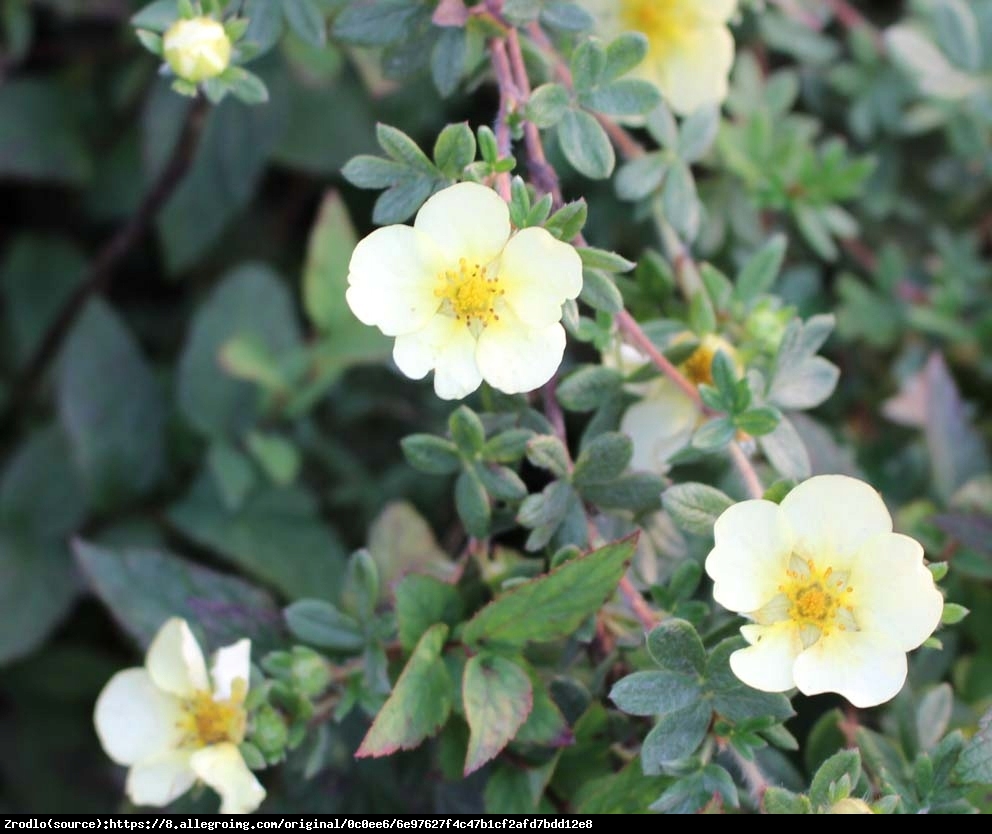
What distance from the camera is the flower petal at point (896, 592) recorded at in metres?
1.05

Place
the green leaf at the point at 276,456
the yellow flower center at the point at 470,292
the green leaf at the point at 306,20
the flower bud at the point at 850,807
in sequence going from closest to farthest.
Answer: the flower bud at the point at 850,807, the yellow flower center at the point at 470,292, the green leaf at the point at 306,20, the green leaf at the point at 276,456

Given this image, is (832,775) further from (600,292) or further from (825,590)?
(600,292)

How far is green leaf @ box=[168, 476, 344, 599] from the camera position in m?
1.76

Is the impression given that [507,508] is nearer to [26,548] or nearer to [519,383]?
[519,383]

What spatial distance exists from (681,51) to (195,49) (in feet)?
2.25

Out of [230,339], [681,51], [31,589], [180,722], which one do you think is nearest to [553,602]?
[180,722]

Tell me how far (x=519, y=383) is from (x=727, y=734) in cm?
42

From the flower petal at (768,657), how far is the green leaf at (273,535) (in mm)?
862

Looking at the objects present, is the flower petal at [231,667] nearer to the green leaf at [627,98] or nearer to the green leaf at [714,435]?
the green leaf at [714,435]

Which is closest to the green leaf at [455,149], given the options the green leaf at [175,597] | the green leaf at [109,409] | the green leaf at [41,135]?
the green leaf at [175,597]

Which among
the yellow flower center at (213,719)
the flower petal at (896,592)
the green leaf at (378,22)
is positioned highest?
the green leaf at (378,22)

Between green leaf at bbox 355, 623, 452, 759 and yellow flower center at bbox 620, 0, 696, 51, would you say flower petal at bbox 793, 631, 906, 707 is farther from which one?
yellow flower center at bbox 620, 0, 696, 51

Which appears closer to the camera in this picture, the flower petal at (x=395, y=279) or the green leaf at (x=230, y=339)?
the flower petal at (x=395, y=279)

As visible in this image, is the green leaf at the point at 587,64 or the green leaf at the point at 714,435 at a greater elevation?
the green leaf at the point at 587,64
